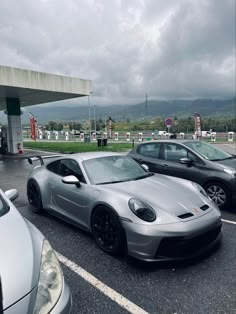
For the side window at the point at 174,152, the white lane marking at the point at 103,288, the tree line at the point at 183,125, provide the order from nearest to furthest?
1. the white lane marking at the point at 103,288
2. the side window at the point at 174,152
3. the tree line at the point at 183,125

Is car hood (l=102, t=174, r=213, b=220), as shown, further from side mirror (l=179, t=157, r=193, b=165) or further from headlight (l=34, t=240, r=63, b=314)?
side mirror (l=179, t=157, r=193, b=165)

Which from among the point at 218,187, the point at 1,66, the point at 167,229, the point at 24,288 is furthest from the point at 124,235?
the point at 1,66

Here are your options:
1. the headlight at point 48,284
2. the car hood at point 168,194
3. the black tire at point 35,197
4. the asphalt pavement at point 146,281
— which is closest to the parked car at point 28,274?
the headlight at point 48,284

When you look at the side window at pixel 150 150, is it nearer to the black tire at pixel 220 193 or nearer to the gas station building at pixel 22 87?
the black tire at pixel 220 193

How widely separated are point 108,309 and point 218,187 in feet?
12.1

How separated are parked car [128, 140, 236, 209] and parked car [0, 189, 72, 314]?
4.12m

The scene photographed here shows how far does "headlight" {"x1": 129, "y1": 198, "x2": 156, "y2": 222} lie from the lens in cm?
292

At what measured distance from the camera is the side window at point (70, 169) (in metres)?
3.97

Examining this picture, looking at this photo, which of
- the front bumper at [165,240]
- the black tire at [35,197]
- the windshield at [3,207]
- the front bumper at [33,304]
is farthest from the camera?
the black tire at [35,197]

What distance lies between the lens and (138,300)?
243 cm

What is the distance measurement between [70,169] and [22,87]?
9.25 m

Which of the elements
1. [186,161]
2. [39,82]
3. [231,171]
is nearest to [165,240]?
[231,171]

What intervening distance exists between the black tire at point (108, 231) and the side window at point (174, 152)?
3189 mm

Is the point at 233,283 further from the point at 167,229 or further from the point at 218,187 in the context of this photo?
the point at 218,187
